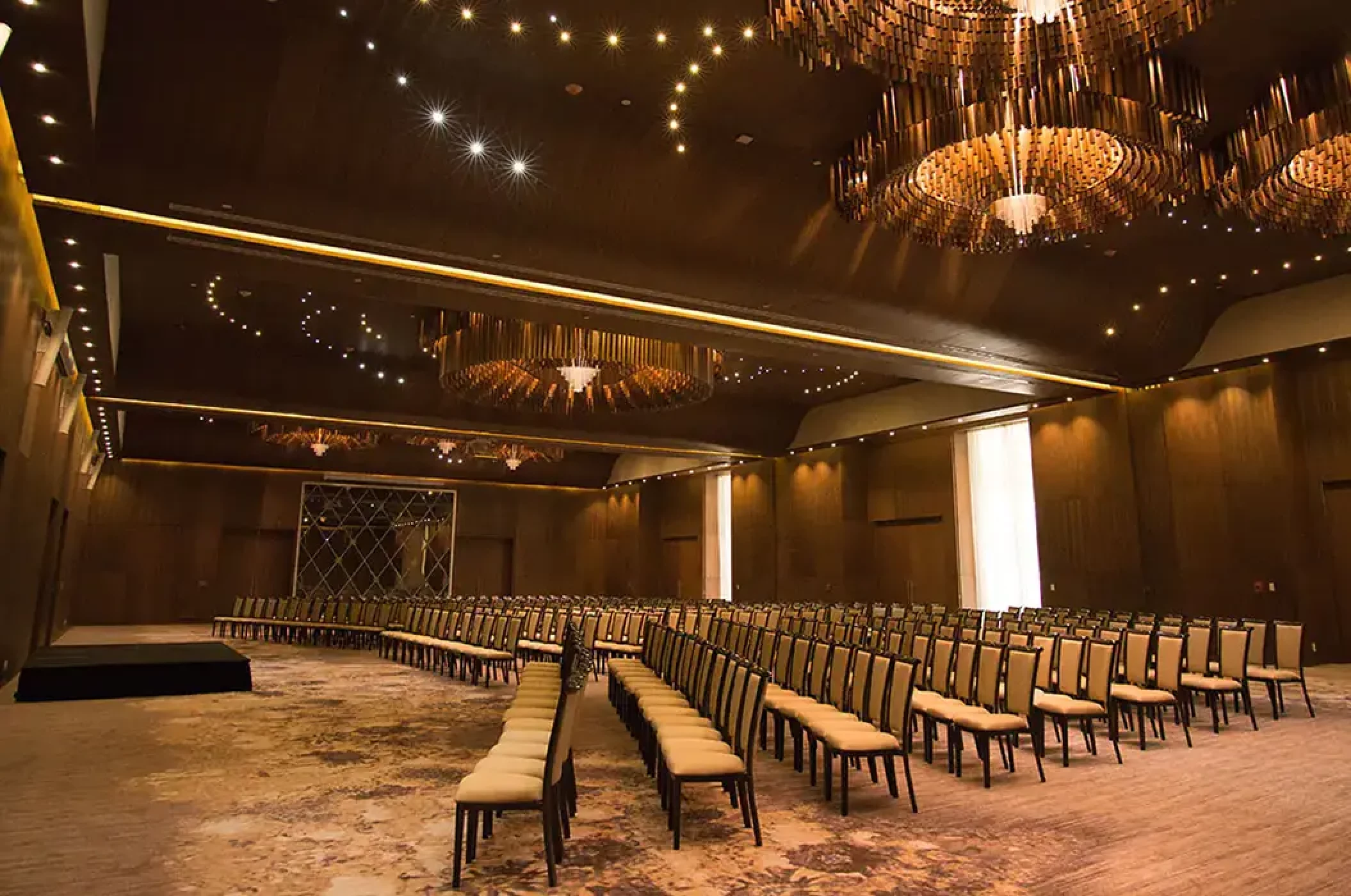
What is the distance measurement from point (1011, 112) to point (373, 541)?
21095 millimetres

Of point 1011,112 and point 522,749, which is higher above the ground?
point 1011,112

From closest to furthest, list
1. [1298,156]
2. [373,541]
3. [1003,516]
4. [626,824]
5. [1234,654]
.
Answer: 1. [626,824]
2. [1298,156]
3. [1234,654]
4. [1003,516]
5. [373,541]

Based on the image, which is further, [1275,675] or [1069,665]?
[1275,675]

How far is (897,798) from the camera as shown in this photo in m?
4.57

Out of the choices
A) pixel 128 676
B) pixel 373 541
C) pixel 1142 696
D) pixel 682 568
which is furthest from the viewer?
pixel 682 568

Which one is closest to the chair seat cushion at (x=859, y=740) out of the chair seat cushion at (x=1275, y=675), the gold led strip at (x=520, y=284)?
the chair seat cushion at (x=1275, y=675)

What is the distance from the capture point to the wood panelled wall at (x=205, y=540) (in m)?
19.6

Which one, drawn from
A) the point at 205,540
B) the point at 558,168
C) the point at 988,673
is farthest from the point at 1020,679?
the point at 205,540

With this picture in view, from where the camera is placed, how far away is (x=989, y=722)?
4.75m

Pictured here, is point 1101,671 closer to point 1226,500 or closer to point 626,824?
point 626,824

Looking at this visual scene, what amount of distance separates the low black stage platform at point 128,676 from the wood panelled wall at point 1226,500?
40.3 ft

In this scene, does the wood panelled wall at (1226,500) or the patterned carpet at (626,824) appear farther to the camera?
the wood panelled wall at (1226,500)

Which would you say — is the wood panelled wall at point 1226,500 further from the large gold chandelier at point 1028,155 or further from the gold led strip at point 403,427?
the gold led strip at point 403,427

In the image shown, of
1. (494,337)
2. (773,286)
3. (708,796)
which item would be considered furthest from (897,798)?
(494,337)
